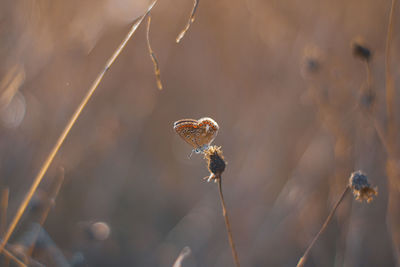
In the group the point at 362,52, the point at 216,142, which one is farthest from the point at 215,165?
the point at 216,142

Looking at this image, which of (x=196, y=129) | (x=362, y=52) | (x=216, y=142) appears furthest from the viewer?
(x=216, y=142)

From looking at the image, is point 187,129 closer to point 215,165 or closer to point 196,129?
point 196,129

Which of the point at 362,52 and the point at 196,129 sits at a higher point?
the point at 362,52

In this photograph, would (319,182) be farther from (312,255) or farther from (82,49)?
(82,49)

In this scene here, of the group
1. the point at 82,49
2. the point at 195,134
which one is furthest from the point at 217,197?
the point at 195,134

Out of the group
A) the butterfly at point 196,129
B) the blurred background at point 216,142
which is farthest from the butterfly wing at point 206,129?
the blurred background at point 216,142

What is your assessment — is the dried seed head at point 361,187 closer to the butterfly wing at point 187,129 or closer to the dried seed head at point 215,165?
the dried seed head at point 215,165

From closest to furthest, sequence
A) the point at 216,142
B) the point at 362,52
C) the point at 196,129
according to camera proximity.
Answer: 1. the point at 196,129
2. the point at 362,52
3. the point at 216,142
